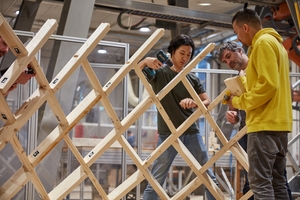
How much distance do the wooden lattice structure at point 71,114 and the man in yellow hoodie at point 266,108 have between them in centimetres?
45

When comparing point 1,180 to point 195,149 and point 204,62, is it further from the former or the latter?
point 204,62

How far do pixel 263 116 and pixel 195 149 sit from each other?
1.83 feet

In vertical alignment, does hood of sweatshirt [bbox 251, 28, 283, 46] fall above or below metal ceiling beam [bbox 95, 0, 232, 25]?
below

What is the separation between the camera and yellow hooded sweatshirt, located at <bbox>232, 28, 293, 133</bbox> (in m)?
1.12

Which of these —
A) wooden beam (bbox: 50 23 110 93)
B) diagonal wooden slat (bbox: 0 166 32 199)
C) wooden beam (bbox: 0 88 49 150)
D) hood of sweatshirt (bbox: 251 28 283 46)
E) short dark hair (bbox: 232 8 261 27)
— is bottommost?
diagonal wooden slat (bbox: 0 166 32 199)

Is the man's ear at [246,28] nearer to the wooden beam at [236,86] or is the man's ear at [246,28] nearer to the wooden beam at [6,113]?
the wooden beam at [236,86]

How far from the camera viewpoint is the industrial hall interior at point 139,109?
1176 millimetres

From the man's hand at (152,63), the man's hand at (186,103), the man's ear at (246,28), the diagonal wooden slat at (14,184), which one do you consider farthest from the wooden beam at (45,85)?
the man's ear at (246,28)

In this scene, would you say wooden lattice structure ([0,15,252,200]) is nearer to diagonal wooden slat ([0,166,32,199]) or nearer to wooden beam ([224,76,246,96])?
diagonal wooden slat ([0,166,32,199])

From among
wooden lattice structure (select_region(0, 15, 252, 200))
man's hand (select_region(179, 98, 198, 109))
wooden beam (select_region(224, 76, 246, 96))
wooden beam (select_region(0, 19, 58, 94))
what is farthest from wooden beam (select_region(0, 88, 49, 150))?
wooden beam (select_region(224, 76, 246, 96))

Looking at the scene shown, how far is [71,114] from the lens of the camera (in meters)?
1.51

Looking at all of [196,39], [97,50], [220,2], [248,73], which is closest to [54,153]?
[97,50]

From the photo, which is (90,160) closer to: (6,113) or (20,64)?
(6,113)

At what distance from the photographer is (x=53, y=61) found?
1923mm
